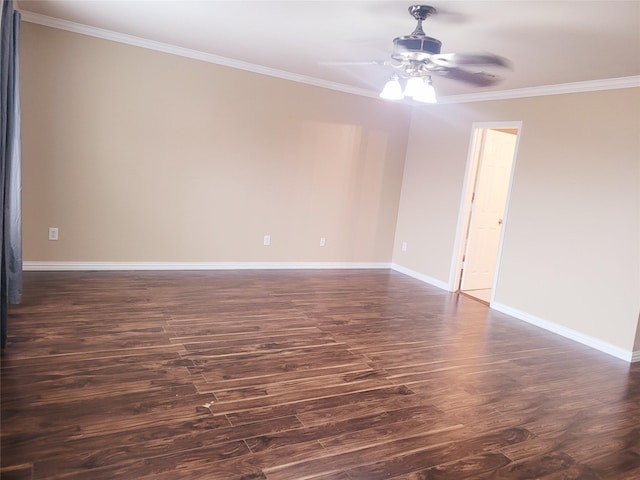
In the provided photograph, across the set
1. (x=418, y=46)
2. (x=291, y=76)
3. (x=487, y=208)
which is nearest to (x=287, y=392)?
(x=418, y=46)

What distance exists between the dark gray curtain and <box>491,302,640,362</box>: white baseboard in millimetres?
4597

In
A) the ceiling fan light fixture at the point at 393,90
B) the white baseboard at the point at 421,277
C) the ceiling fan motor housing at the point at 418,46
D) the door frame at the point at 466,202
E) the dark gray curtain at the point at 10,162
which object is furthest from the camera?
the white baseboard at the point at 421,277

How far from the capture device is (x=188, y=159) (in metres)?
5.14

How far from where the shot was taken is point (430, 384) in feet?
10.3

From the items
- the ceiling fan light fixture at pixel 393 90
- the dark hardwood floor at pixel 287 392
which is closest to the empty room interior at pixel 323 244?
the dark hardwood floor at pixel 287 392

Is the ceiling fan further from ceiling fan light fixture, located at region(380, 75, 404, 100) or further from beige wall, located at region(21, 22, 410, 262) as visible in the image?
beige wall, located at region(21, 22, 410, 262)

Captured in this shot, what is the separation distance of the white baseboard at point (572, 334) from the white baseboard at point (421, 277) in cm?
77

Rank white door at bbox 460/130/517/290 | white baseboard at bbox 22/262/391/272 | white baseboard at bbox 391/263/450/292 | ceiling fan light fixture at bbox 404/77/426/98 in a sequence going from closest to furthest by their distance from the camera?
ceiling fan light fixture at bbox 404/77/426/98, white baseboard at bbox 22/262/391/272, white door at bbox 460/130/517/290, white baseboard at bbox 391/263/450/292

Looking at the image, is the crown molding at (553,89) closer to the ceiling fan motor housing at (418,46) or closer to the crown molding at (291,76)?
the crown molding at (291,76)

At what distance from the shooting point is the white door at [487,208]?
5.67 metres

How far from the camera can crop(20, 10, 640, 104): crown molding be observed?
4191 mm

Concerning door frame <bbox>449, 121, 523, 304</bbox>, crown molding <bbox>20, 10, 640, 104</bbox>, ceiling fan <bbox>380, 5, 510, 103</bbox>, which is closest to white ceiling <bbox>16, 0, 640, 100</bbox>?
crown molding <bbox>20, 10, 640, 104</bbox>

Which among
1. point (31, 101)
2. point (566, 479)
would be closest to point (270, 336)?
point (566, 479)

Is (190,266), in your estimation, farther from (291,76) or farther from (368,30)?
(368,30)
